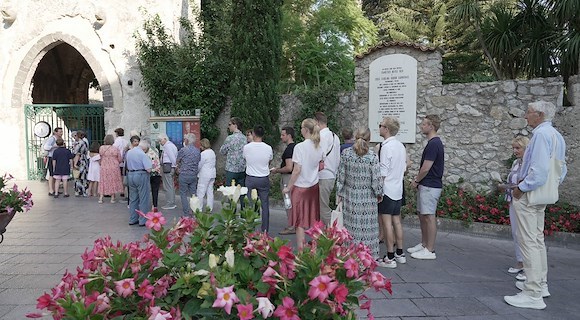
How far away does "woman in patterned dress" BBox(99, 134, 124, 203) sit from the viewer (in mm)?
9032

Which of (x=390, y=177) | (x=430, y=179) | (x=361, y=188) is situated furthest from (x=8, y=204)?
(x=430, y=179)

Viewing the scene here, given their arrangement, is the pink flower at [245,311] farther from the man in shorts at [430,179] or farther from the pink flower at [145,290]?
the man in shorts at [430,179]

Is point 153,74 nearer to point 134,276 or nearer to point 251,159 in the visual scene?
point 251,159

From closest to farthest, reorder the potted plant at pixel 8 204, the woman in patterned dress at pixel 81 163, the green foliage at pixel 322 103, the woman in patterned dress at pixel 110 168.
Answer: the potted plant at pixel 8 204, the woman in patterned dress at pixel 110 168, the green foliage at pixel 322 103, the woman in patterned dress at pixel 81 163

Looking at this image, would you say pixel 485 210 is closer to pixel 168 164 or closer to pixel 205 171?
pixel 205 171

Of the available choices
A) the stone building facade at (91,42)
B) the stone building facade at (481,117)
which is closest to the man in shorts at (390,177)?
the stone building facade at (481,117)

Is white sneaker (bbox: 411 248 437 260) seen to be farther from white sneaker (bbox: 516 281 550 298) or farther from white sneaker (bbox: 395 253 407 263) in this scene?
white sneaker (bbox: 516 281 550 298)

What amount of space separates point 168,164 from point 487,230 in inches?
236

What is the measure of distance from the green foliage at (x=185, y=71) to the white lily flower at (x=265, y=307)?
10518 millimetres

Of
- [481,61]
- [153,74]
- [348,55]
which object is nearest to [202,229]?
[153,74]

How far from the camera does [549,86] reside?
7.19m

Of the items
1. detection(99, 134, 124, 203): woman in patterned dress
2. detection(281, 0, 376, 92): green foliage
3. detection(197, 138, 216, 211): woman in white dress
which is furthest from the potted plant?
detection(281, 0, 376, 92): green foliage

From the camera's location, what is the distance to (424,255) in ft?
17.4

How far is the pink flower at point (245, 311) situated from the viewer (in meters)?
1.54
